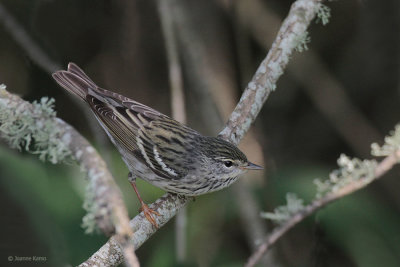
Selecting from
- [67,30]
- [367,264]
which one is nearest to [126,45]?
[67,30]

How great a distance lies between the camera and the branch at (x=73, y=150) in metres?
1.91

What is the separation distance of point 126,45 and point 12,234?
3.28 m

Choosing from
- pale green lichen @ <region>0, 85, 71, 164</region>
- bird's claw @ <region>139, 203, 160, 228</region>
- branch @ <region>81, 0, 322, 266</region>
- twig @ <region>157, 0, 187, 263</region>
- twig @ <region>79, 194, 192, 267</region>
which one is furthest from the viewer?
twig @ <region>157, 0, 187, 263</region>

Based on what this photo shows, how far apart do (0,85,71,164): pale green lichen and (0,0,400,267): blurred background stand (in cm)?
262

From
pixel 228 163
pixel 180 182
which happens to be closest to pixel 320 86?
pixel 228 163

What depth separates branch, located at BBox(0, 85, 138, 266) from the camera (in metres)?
1.91

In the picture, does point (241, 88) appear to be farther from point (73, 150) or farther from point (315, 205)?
point (73, 150)

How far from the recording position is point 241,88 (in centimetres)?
762

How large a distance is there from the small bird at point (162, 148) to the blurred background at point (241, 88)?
3.14 ft

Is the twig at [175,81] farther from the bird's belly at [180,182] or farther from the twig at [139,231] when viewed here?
the twig at [139,231]

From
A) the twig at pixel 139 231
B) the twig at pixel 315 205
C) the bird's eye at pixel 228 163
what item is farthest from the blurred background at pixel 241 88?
the twig at pixel 315 205

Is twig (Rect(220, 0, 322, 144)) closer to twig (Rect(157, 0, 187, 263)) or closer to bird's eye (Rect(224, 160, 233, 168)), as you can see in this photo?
bird's eye (Rect(224, 160, 233, 168))

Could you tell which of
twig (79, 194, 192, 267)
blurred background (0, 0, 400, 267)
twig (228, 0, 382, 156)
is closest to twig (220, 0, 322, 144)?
twig (79, 194, 192, 267)

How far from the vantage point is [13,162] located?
480cm
